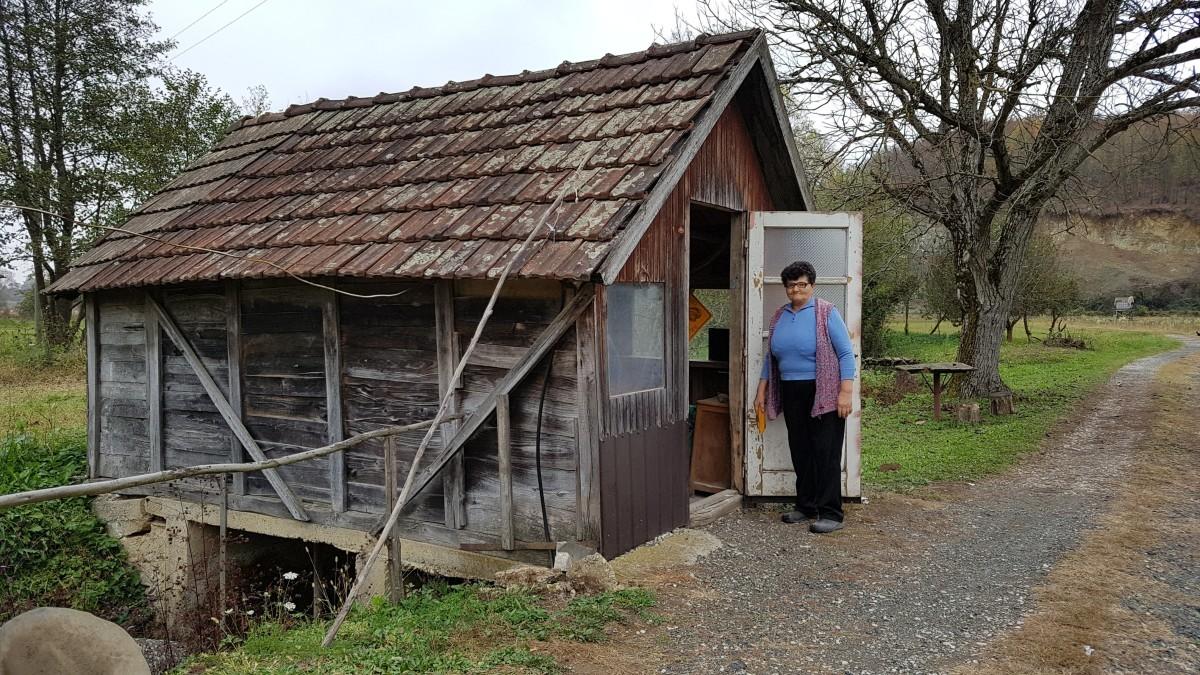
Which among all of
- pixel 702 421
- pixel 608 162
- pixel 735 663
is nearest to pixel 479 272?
pixel 608 162

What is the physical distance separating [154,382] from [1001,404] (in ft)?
40.3

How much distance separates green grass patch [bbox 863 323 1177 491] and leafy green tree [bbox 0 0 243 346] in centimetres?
1691

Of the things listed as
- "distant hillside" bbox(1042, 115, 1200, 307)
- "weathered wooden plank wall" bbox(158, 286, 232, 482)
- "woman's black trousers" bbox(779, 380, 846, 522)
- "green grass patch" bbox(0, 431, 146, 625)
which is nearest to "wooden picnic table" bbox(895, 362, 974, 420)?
"woman's black trousers" bbox(779, 380, 846, 522)

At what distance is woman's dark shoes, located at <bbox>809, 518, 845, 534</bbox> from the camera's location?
629cm

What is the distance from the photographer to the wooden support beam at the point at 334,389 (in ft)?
21.2

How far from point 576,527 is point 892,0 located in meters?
10.6

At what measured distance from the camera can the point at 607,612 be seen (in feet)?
14.8

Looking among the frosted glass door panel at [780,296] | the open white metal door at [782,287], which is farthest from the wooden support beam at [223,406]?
the frosted glass door panel at [780,296]

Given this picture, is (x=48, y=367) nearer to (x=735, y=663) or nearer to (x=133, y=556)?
(x=133, y=556)

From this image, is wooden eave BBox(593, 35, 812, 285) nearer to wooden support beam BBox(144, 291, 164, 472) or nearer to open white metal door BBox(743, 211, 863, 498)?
open white metal door BBox(743, 211, 863, 498)

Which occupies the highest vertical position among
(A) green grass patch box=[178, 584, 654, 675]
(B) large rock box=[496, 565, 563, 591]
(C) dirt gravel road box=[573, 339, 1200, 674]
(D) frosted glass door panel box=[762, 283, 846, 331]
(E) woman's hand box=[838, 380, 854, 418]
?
(D) frosted glass door panel box=[762, 283, 846, 331]

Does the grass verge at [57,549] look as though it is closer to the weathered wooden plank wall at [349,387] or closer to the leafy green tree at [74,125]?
the weathered wooden plank wall at [349,387]

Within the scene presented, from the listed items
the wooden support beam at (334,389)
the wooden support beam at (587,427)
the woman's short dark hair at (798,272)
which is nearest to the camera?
the wooden support beam at (587,427)

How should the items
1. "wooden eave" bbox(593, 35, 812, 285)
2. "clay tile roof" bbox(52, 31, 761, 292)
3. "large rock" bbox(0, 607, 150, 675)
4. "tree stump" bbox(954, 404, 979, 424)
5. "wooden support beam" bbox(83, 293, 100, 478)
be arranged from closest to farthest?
"large rock" bbox(0, 607, 150, 675)
"wooden eave" bbox(593, 35, 812, 285)
"clay tile roof" bbox(52, 31, 761, 292)
"wooden support beam" bbox(83, 293, 100, 478)
"tree stump" bbox(954, 404, 979, 424)
